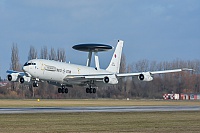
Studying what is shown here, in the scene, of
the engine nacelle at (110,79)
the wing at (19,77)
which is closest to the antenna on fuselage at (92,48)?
the engine nacelle at (110,79)

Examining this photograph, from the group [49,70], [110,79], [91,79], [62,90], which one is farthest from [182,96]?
[49,70]

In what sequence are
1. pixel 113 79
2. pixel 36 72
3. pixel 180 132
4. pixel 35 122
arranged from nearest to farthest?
pixel 180 132, pixel 35 122, pixel 36 72, pixel 113 79

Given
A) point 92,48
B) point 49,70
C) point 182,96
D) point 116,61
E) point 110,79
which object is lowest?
point 182,96

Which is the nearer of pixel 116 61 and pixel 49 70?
pixel 49 70

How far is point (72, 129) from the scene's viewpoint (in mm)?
44594

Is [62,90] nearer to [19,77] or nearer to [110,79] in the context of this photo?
[19,77]

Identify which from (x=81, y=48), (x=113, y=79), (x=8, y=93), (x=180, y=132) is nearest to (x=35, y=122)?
(x=180, y=132)

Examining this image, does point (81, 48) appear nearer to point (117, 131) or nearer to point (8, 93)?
point (8, 93)

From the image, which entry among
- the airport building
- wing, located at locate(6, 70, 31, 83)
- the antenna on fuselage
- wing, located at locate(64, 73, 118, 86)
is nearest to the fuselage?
wing, located at locate(64, 73, 118, 86)

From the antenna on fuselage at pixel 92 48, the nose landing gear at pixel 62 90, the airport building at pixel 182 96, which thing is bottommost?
the airport building at pixel 182 96

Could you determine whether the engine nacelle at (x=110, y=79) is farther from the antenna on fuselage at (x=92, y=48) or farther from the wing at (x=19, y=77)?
the antenna on fuselage at (x=92, y=48)

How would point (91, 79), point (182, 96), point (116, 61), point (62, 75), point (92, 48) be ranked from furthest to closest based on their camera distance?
1. point (182, 96)
2. point (92, 48)
3. point (116, 61)
4. point (91, 79)
5. point (62, 75)

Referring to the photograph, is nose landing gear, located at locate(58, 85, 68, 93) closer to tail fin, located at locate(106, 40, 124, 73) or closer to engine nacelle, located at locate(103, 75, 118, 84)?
engine nacelle, located at locate(103, 75, 118, 84)

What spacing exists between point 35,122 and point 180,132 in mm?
16257
